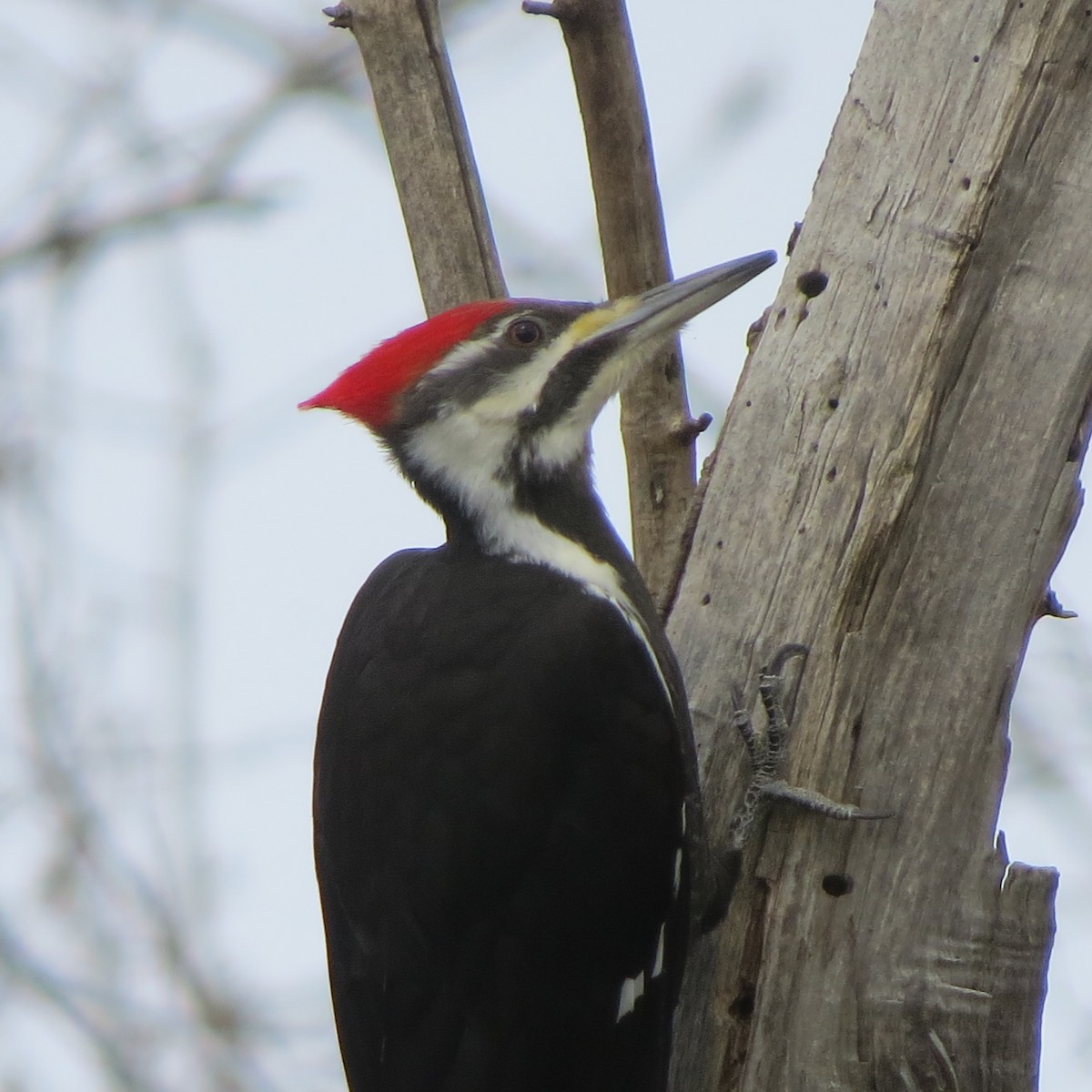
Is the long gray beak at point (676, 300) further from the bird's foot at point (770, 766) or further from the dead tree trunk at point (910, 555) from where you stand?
the bird's foot at point (770, 766)

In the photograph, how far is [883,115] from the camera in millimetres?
2645

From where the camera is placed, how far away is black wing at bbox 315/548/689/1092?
2.48 metres

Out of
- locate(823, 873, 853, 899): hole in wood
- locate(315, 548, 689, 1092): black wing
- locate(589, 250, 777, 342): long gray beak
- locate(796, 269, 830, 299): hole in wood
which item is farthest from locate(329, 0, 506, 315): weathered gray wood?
locate(823, 873, 853, 899): hole in wood

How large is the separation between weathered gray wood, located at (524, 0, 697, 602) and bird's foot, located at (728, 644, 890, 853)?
1.15 ft

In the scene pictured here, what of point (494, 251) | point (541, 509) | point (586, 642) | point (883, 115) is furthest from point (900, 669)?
point (494, 251)

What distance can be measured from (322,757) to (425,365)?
777 mm

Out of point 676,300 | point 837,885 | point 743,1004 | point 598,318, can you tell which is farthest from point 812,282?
point 743,1004

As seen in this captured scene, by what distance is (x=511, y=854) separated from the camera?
247 cm

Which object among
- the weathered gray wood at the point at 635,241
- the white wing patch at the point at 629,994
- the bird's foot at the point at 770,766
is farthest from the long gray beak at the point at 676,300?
the white wing patch at the point at 629,994

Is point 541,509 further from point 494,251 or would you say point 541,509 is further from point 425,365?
point 494,251

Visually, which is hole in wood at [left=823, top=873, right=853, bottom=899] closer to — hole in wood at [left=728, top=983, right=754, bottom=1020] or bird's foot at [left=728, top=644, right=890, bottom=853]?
bird's foot at [left=728, top=644, right=890, bottom=853]

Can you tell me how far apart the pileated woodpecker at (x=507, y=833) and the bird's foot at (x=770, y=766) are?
0.11 m

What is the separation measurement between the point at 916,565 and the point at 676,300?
72 cm

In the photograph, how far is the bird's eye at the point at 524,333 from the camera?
2.78 m
